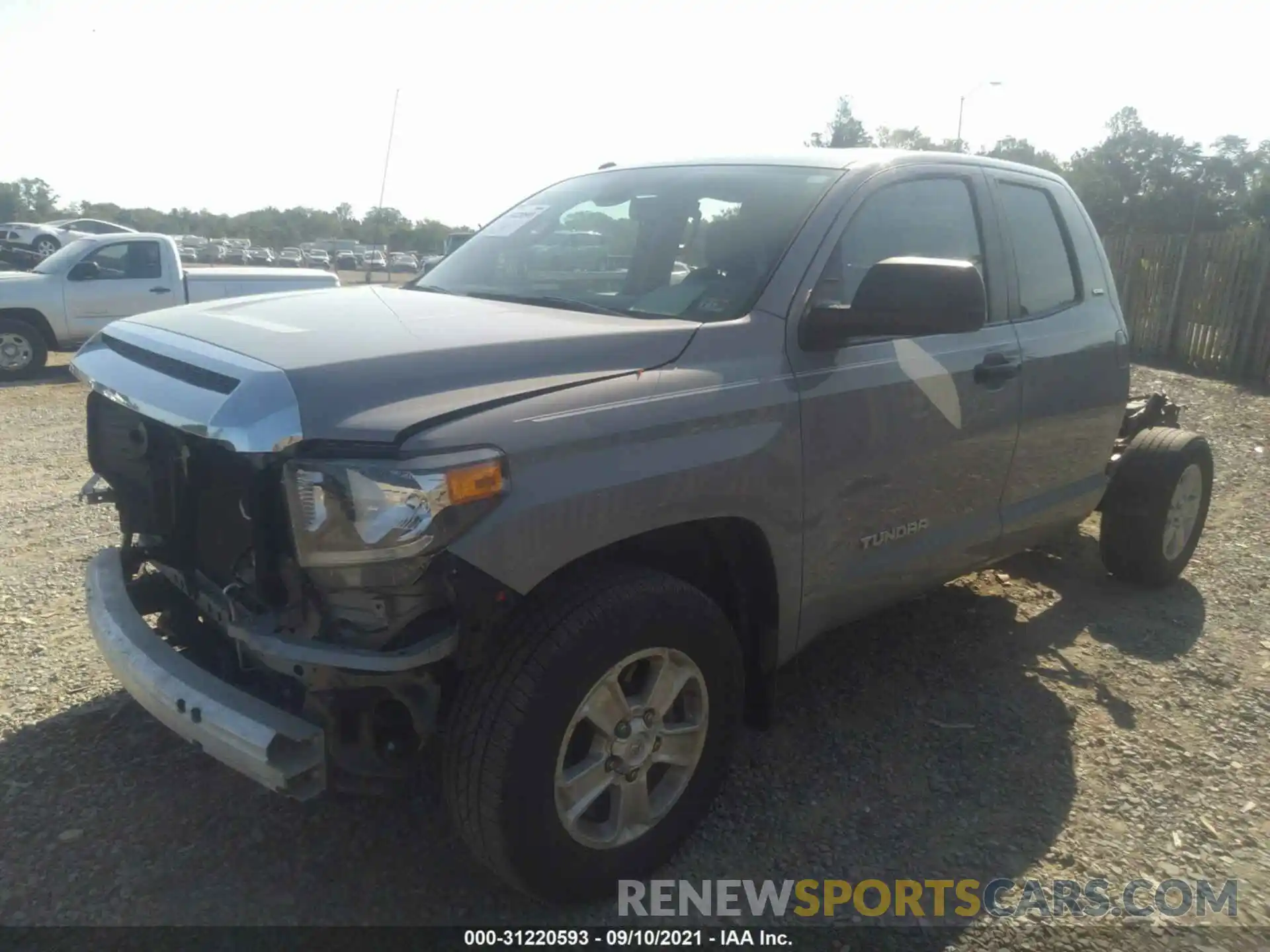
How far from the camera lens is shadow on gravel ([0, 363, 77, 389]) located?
10906 mm

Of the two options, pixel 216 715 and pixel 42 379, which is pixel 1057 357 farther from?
pixel 42 379

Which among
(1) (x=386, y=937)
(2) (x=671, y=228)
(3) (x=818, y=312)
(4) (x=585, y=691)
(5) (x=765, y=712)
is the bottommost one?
(1) (x=386, y=937)

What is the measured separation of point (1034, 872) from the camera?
2805 mm

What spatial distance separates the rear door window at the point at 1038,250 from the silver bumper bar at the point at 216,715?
9.73ft

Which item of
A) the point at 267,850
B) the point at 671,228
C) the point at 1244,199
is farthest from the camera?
the point at 1244,199

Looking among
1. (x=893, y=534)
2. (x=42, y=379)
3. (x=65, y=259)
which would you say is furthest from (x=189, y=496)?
(x=65, y=259)

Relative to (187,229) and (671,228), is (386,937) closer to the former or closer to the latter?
(671,228)

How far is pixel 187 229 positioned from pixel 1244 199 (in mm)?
64190

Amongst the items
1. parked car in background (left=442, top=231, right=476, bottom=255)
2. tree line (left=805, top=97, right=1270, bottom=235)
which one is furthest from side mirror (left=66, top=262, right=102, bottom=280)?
tree line (left=805, top=97, right=1270, bottom=235)

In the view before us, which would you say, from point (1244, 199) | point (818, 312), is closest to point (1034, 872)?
point (818, 312)

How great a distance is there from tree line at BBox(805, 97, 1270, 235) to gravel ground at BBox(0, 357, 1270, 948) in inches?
1741

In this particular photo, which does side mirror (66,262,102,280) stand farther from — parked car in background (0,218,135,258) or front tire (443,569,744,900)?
front tire (443,569,744,900)

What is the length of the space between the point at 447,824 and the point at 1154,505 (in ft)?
12.0

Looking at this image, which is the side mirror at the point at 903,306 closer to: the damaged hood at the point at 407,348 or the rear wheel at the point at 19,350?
the damaged hood at the point at 407,348
